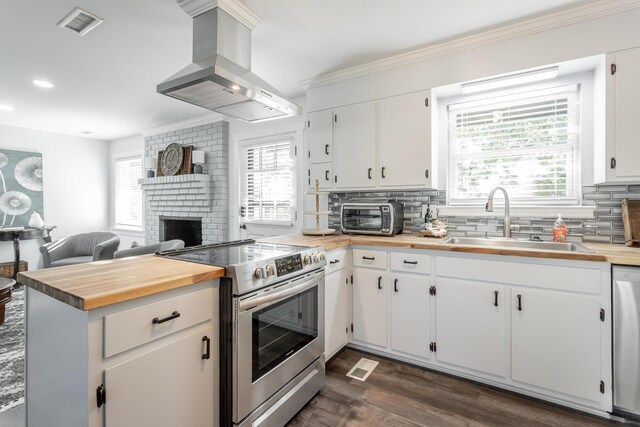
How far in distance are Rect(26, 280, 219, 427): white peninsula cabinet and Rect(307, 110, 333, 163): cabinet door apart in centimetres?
201

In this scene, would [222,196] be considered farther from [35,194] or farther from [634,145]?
[634,145]

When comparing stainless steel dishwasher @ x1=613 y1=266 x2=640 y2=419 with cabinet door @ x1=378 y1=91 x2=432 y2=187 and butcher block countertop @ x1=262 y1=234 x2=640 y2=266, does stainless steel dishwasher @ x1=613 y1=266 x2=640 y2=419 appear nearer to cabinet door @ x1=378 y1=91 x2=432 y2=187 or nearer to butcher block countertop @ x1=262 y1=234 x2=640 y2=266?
butcher block countertop @ x1=262 y1=234 x2=640 y2=266

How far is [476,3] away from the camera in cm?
200

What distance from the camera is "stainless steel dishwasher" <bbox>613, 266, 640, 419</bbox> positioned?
168 cm

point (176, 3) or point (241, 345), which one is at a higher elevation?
point (176, 3)

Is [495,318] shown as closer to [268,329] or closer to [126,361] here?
[268,329]

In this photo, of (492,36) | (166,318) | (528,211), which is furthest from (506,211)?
(166,318)

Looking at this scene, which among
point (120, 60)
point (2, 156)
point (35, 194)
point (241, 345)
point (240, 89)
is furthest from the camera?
point (35, 194)

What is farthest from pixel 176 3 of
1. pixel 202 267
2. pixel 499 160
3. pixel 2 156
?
pixel 2 156

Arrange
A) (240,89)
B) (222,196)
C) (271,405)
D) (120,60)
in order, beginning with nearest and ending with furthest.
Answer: (271,405) < (240,89) < (120,60) < (222,196)

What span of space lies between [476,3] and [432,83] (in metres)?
0.65

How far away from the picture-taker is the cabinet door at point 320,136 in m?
3.09

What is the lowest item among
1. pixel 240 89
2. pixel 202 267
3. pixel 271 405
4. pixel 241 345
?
pixel 271 405

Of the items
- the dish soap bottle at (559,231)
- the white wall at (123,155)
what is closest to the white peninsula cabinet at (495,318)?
the dish soap bottle at (559,231)
